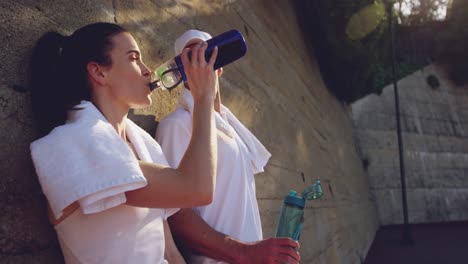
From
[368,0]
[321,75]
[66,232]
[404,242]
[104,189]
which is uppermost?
[368,0]

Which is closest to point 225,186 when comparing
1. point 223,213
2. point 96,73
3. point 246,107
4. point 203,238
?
point 223,213

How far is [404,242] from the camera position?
10.7 metres

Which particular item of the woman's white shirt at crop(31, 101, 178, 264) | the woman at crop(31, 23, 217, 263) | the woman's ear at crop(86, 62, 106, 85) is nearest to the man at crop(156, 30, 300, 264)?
the woman at crop(31, 23, 217, 263)

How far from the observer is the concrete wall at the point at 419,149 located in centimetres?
1460

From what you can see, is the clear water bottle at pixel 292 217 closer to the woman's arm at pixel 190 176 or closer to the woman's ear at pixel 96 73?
the woman's arm at pixel 190 176

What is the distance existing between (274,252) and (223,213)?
0.28m

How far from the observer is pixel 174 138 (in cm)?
183

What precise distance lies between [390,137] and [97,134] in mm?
14714

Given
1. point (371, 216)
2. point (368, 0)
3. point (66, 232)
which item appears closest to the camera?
point (66, 232)

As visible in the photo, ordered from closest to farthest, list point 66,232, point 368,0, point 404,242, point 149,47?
point 66,232 → point 149,47 → point 368,0 → point 404,242

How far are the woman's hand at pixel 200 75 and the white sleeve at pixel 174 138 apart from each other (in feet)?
1.16

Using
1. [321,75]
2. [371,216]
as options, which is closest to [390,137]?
[371,216]

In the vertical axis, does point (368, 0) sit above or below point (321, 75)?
above

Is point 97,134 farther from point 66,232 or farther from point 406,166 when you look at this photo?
point 406,166
